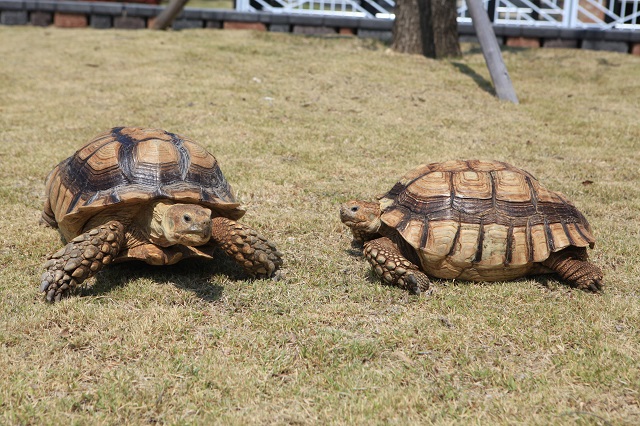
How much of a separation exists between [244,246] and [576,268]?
6.41 feet

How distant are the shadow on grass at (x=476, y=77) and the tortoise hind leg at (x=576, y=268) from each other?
6224 mm

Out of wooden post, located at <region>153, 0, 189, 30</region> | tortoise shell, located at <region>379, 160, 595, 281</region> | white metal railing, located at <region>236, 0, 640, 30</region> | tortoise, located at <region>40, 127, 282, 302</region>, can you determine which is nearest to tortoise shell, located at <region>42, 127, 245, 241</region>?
tortoise, located at <region>40, 127, 282, 302</region>

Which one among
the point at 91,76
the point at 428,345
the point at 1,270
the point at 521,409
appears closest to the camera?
the point at 521,409

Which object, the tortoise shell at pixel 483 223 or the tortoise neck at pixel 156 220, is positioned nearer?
the tortoise neck at pixel 156 220

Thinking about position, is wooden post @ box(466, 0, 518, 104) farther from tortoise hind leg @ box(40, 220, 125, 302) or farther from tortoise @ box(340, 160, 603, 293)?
tortoise hind leg @ box(40, 220, 125, 302)

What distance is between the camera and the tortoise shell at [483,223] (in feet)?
12.1

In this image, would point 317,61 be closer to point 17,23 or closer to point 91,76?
point 91,76

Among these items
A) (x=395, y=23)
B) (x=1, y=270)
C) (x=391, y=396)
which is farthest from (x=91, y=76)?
(x=391, y=396)

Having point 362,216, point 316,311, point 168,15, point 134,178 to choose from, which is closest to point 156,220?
point 134,178

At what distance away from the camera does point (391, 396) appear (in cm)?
275

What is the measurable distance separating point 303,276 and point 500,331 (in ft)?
4.08

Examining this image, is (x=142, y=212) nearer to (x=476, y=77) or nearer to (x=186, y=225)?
(x=186, y=225)

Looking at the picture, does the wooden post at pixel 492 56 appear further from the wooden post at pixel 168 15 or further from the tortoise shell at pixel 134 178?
the tortoise shell at pixel 134 178

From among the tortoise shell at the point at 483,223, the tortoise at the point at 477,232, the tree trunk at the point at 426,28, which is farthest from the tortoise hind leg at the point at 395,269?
the tree trunk at the point at 426,28
